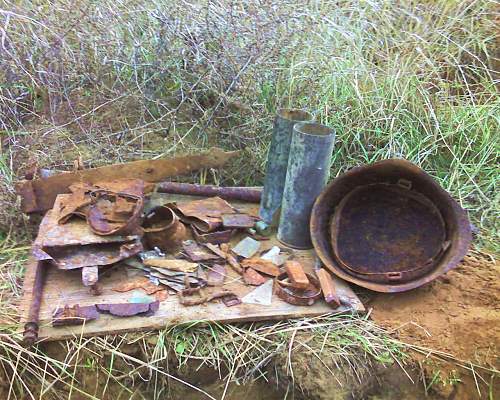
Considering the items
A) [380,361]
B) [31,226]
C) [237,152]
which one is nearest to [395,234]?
[380,361]

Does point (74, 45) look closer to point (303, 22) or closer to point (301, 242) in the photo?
point (303, 22)

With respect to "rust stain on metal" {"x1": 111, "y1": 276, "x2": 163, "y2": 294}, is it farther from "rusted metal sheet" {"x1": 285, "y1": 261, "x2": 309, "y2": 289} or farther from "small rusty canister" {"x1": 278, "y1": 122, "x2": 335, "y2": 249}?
"small rusty canister" {"x1": 278, "y1": 122, "x2": 335, "y2": 249}

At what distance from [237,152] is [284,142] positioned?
1.35ft

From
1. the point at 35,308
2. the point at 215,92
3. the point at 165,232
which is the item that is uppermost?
the point at 215,92

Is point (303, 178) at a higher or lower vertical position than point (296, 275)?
higher

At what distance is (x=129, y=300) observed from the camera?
2076 millimetres

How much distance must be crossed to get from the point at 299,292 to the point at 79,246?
0.97m

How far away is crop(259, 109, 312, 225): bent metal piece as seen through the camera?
2521 mm

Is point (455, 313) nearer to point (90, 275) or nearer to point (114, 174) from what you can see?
point (90, 275)

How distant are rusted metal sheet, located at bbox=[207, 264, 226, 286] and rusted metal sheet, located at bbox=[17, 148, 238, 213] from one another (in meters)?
0.67

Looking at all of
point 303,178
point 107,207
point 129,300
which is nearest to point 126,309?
point 129,300

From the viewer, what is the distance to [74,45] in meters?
3.18

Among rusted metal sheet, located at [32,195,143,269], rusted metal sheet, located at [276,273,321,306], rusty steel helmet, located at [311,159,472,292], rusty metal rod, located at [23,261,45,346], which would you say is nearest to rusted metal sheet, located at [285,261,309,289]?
rusted metal sheet, located at [276,273,321,306]

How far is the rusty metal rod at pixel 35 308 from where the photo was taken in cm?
187
